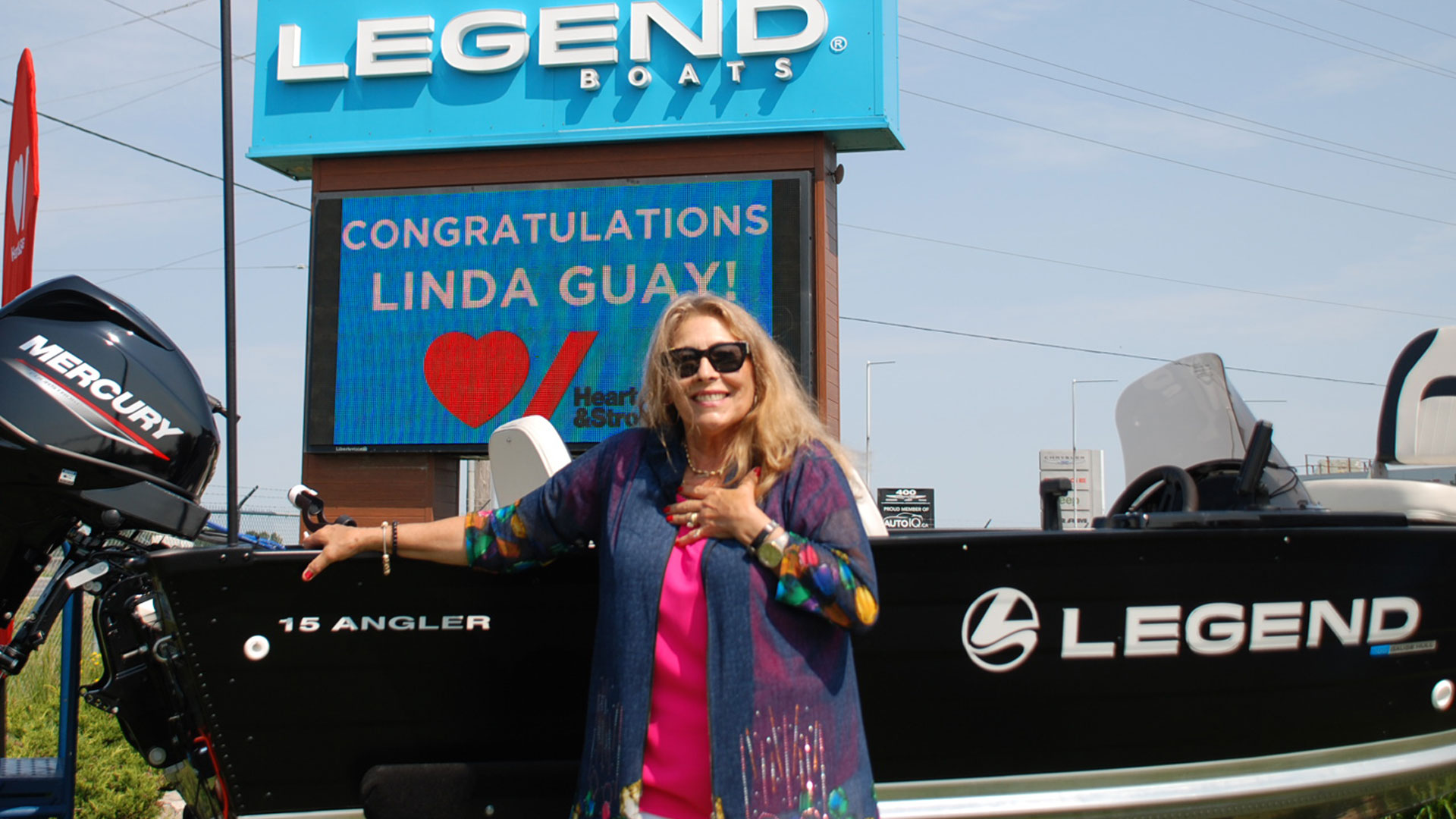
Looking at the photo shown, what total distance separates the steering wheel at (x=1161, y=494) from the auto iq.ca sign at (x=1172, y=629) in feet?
1.56

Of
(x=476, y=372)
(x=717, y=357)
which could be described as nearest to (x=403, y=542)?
(x=717, y=357)

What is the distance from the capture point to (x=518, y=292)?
878 cm

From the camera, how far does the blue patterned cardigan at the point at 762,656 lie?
7.08ft

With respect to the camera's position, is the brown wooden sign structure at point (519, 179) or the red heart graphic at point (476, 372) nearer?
the brown wooden sign structure at point (519, 179)

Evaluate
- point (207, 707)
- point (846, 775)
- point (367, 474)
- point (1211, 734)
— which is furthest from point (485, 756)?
point (367, 474)

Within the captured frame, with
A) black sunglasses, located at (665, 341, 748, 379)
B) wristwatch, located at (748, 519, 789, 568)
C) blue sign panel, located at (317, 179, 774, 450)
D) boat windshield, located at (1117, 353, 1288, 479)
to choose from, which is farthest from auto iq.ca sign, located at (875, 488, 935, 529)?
wristwatch, located at (748, 519, 789, 568)

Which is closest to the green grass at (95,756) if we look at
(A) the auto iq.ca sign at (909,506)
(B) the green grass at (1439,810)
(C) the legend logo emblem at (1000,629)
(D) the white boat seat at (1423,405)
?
(C) the legend logo emblem at (1000,629)

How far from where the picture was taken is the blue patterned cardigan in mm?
2158

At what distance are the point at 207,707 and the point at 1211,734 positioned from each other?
95.6 inches

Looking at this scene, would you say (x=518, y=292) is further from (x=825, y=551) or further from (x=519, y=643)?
(x=825, y=551)

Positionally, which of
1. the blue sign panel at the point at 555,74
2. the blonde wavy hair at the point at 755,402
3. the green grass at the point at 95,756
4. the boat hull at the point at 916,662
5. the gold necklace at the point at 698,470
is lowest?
the green grass at the point at 95,756

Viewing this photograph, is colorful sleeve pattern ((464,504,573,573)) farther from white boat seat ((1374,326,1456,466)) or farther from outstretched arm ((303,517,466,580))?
white boat seat ((1374,326,1456,466))

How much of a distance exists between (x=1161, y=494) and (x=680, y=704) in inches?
86.6

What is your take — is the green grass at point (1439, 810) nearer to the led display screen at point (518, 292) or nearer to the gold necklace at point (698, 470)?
the gold necklace at point (698, 470)
